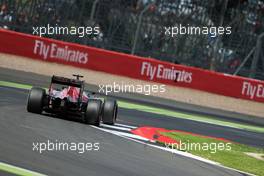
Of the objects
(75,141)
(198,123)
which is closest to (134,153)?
(75,141)

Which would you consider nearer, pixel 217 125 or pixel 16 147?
pixel 16 147

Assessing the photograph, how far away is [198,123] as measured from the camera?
18891mm

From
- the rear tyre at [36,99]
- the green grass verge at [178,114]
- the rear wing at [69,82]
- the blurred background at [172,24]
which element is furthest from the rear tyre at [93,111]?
the blurred background at [172,24]

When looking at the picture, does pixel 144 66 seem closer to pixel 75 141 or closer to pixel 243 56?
pixel 243 56

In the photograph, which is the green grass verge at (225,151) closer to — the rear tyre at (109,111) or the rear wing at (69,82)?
the rear tyre at (109,111)

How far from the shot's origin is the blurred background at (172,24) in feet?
76.8

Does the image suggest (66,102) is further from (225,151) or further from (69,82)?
(225,151)

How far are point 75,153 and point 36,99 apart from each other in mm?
3639

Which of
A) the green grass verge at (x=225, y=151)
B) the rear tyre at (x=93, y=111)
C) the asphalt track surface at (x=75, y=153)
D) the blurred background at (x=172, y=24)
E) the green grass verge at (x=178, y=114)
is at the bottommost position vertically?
the green grass verge at (x=178, y=114)

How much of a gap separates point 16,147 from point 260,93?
48.8 feet

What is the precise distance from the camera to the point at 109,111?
14.3m

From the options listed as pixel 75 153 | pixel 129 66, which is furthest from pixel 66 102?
pixel 129 66

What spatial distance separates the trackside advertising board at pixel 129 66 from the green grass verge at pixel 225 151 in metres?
7.94

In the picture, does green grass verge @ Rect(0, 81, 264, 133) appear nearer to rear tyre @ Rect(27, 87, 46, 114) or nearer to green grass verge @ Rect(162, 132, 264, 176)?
green grass verge @ Rect(162, 132, 264, 176)
